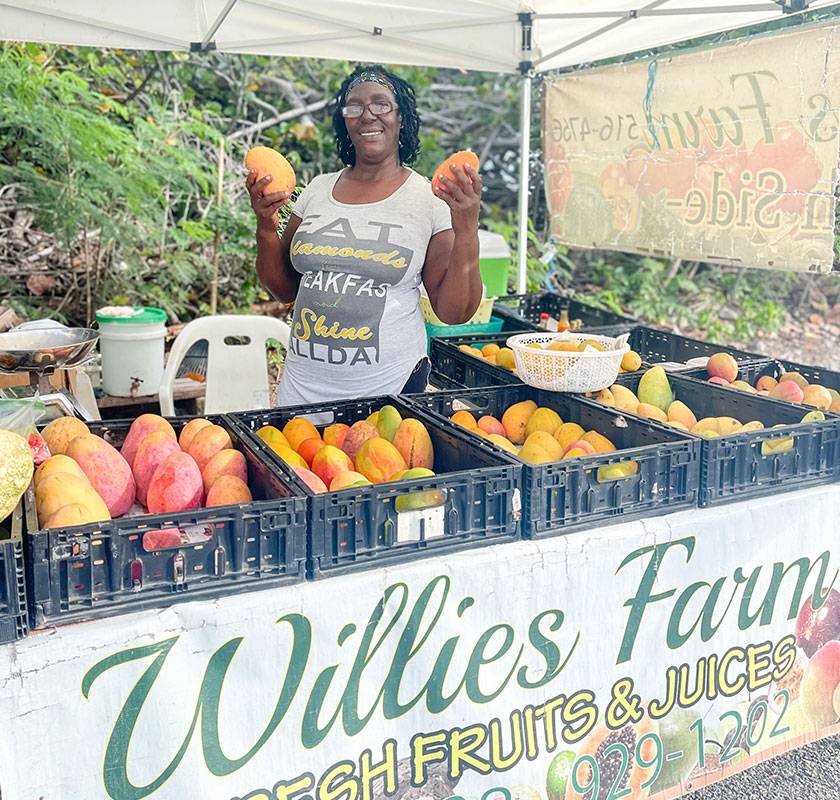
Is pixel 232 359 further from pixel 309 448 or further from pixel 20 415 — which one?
pixel 20 415

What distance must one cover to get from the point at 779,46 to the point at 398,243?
164 cm

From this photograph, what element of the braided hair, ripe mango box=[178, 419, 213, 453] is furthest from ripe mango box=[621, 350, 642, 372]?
ripe mango box=[178, 419, 213, 453]

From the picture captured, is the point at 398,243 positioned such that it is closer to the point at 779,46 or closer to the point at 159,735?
the point at 159,735

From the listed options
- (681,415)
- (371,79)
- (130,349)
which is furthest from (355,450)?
(130,349)

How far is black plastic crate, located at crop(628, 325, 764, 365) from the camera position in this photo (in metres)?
3.02

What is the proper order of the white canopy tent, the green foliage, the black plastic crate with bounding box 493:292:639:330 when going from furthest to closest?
the green foliage, the black plastic crate with bounding box 493:292:639:330, the white canopy tent

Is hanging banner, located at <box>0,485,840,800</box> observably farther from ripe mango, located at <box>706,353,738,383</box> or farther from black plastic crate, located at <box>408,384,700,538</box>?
ripe mango, located at <box>706,353,738,383</box>

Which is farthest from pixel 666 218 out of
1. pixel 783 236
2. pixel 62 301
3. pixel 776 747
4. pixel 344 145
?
pixel 62 301

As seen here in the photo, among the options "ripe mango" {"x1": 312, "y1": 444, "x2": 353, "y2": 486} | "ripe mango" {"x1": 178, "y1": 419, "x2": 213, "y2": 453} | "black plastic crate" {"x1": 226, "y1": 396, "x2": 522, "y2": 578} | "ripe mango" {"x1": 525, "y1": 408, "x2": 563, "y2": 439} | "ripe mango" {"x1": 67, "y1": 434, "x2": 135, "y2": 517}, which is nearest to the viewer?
"black plastic crate" {"x1": 226, "y1": 396, "x2": 522, "y2": 578}

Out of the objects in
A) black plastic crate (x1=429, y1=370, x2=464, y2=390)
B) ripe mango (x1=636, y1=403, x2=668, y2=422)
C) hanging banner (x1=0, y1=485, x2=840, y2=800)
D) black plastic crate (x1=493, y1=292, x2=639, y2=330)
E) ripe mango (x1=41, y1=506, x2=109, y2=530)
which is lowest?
hanging banner (x1=0, y1=485, x2=840, y2=800)

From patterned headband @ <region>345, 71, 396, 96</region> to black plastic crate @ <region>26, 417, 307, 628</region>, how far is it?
A: 52.9 inches

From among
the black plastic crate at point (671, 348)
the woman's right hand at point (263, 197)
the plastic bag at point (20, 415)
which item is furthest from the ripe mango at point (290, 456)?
the black plastic crate at point (671, 348)

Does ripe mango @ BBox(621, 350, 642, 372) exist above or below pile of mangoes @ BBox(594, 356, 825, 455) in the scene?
above

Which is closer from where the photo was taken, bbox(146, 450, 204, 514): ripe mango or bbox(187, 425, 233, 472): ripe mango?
bbox(146, 450, 204, 514): ripe mango
